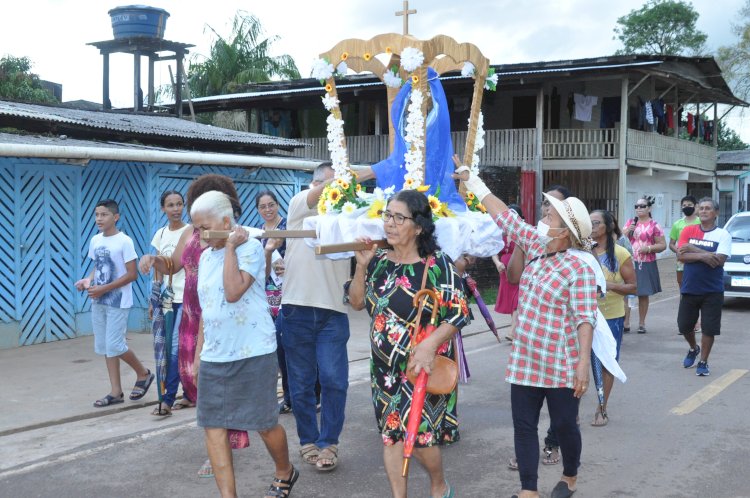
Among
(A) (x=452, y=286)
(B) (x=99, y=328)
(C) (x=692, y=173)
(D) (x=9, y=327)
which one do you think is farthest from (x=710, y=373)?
(C) (x=692, y=173)

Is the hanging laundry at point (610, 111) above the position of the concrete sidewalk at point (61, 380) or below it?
above

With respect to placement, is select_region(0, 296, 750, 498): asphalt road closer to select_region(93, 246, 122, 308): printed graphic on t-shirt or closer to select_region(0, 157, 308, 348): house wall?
select_region(93, 246, 122, 308): printed graphic on t-shirt

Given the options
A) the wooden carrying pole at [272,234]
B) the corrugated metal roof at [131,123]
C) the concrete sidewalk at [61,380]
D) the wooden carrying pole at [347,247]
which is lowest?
the concrete sidewalk at [61,380]

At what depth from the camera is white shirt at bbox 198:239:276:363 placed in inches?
174

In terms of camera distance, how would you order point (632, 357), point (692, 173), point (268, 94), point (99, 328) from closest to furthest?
point (99, 328) → point (632, 357) → point (268, 94) → point (692, 173)

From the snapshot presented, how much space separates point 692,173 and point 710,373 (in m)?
23.9

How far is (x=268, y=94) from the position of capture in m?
24.2

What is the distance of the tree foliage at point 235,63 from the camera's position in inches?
1278

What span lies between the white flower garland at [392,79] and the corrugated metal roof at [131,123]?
787cm

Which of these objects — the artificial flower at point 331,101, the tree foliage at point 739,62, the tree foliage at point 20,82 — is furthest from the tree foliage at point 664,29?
the artificial flower at point 331,101

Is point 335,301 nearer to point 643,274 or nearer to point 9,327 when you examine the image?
point 9,327

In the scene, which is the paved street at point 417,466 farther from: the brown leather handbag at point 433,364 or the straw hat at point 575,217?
the straw hat at point 575,217

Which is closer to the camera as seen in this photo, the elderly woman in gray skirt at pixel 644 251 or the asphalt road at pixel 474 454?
the asphalt road at pixel 474 454

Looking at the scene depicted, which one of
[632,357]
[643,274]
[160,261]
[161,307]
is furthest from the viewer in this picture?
[643,274]
